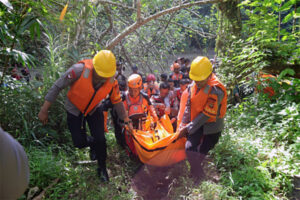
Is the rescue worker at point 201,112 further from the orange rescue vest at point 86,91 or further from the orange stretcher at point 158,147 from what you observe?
the orange rescue vest at point 86,91

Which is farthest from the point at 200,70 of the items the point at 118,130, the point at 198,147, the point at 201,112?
the point at 118,130

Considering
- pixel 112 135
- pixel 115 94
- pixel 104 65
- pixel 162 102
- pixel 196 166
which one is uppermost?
pixel 104 65

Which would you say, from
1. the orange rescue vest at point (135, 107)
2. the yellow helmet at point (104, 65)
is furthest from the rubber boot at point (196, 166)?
the yellow helmet at point (104, 65)

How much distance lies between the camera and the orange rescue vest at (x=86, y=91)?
9.87ft

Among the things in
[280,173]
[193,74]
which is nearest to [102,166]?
[193,74]

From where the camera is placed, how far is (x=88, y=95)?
3.05 meters

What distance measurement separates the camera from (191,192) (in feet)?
10.4

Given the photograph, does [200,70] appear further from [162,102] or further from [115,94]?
[162,102]

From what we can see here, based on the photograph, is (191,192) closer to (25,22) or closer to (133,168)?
(133,168)

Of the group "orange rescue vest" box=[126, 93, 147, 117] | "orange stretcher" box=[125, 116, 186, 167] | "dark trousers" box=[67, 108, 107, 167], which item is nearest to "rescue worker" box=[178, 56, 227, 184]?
"orange stretcher" box=[125, 116, 186, 167]

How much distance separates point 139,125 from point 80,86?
5.41ft

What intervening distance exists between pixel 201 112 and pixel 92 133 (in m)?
1.56

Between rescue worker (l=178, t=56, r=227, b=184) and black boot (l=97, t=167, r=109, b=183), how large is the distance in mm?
1217

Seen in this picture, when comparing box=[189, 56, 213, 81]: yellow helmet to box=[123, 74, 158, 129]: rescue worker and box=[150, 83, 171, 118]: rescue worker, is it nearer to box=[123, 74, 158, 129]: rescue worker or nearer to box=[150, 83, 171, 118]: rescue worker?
box=[123, 74, 158, 129]: rescue worker
